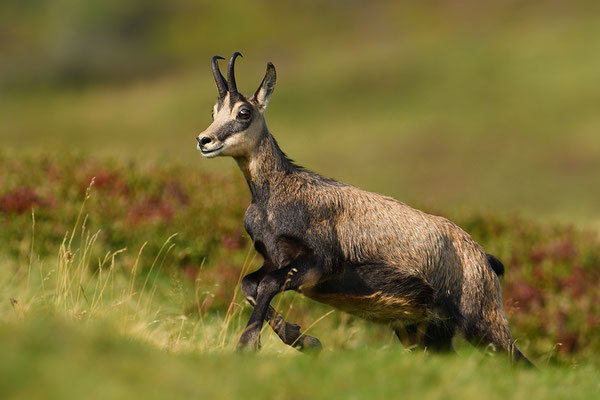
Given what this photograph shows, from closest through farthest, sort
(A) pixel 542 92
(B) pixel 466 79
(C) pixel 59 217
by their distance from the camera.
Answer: (C) pixel 59 217, (A) pixel 542 92, (B) pixel 466 79

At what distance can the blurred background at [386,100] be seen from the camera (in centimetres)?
4244

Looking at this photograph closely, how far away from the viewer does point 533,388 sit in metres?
6.33

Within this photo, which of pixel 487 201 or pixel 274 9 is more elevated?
pixel 274 9

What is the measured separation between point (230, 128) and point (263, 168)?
0.57 m

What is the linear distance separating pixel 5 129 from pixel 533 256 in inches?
1718

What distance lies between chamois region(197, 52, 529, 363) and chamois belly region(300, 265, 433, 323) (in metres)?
0.01

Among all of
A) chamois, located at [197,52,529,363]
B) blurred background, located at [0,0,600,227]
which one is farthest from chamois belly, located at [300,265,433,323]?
blurred background, located at [0,0,600,227]

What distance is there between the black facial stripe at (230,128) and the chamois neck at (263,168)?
31 centimetres

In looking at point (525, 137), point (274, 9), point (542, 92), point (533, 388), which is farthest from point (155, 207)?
point (274, 9)

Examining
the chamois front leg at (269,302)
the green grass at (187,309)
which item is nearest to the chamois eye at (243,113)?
the chamois front leg at (269,302)

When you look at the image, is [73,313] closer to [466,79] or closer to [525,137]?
[525,137]

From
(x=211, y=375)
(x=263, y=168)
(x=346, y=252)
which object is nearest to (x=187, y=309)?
(x=263, y=168)

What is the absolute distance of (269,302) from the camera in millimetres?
7176

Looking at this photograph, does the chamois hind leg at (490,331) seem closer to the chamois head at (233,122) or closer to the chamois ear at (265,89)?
the chamois head at (233,122)
